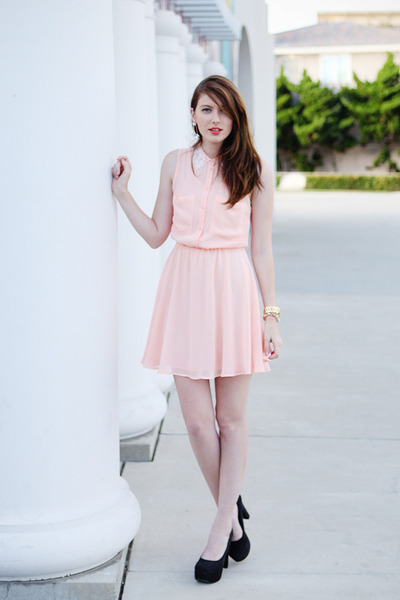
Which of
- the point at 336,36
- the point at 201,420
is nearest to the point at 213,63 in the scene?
the point at 201,420

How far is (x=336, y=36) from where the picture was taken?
143 feet

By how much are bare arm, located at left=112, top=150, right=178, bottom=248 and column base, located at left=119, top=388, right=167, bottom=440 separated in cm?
137

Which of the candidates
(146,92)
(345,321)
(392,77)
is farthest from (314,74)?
(146,92)

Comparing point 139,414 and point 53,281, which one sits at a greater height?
point 53,281

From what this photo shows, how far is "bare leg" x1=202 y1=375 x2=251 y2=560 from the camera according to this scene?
2.90 m

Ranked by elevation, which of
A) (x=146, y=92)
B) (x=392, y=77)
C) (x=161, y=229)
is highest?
(x=392, y=77)

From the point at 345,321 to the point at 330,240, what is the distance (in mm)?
6307

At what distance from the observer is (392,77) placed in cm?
3628

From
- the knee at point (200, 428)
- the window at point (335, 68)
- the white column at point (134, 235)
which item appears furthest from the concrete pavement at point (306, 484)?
the window at point (335, 68)

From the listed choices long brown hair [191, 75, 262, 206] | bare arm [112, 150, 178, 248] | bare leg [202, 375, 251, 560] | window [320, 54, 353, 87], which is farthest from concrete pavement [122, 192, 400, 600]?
window [320, 54, 353, 87]

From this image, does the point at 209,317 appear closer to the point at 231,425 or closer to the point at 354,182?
the point at 231,425

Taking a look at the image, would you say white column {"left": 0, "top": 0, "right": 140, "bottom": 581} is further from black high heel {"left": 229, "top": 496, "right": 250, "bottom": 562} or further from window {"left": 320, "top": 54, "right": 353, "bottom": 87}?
window {"left": 320, "top": 54, "right": 353, "bottom": 87}

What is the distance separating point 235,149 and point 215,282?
43 centimetres

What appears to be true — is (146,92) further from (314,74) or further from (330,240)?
(314,74)
